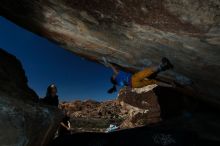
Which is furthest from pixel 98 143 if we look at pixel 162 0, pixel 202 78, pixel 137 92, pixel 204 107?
pixel 137 92

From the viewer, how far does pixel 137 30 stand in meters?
10.0

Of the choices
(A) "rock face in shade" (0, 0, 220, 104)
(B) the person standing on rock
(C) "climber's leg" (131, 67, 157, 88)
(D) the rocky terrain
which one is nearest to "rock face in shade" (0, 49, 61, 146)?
(D) the rocky terrain

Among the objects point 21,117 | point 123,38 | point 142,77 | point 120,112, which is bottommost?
point 21,117

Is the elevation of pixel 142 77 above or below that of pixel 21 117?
above

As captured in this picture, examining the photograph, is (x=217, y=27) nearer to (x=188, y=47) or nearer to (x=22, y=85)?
(x=188, y=47)

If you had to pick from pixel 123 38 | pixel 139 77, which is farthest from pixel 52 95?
pixel 123 38

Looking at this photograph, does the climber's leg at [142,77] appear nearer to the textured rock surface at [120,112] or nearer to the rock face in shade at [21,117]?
the rock face in shade at [21,117]

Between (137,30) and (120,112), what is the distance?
28637 mm

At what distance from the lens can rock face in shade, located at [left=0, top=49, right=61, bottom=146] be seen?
26.6 ft

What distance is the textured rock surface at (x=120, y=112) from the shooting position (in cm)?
2750

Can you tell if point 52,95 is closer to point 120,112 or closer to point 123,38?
point 123,38

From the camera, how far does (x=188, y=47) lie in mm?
10211

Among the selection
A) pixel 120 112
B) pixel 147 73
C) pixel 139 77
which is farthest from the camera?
pixel 120 112

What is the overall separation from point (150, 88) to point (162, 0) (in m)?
23.2
